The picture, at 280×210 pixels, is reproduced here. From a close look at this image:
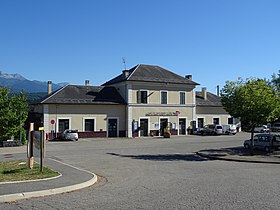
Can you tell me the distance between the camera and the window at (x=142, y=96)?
4688 centimetres

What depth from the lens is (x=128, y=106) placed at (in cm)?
4616

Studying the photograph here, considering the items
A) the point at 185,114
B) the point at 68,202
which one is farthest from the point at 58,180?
the point at 185,114

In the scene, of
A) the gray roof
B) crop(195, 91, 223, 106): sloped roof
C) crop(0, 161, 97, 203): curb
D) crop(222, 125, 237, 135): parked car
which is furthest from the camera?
crop(195, 91, 223, 106): sloped roof

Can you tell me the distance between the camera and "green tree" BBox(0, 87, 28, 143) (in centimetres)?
3134

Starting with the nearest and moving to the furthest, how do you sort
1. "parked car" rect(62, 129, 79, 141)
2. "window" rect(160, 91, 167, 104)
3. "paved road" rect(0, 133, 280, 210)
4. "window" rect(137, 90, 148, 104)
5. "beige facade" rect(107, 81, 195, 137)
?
"paved road" rect(0, 133, 280, 210) → "parked car" rect(62, 129, 79, 141) → "beige facade" rect(107, 81, 195, 137) → "window" rect(137, 90, 148, 104) → "window" rect(160, 91, 167, 104)

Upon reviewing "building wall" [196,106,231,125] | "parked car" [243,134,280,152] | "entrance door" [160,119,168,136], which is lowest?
"parked car" [243,134,280,152]

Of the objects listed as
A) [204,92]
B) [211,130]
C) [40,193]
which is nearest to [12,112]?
[40,193]

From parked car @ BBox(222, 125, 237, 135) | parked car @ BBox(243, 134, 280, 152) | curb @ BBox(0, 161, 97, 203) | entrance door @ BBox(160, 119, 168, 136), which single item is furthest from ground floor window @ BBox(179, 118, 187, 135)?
curb @ BBox(0, 161, 97, 203)

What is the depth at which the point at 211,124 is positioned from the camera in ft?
177

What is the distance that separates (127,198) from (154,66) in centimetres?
4331

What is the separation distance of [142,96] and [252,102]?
971 inches

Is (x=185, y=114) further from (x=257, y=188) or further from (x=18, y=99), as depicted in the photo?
(x=257, y=188)

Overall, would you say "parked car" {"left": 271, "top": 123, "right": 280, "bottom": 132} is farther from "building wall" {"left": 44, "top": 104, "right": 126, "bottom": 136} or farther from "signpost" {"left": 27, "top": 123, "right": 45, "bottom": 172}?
"signpost" {"left": 27, "top": 123, "right": 45, "bottom": 172}

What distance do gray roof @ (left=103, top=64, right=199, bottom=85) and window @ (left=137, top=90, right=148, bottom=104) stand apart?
1655 millimetres
